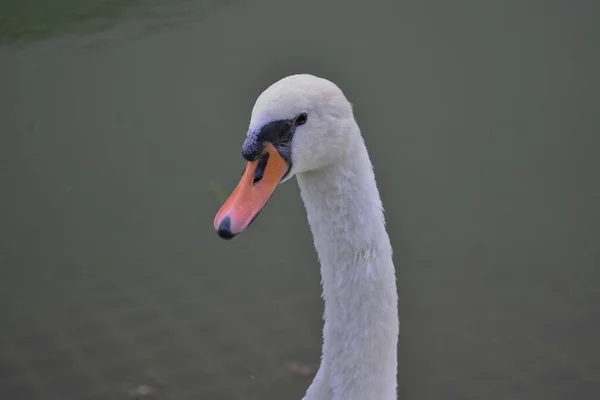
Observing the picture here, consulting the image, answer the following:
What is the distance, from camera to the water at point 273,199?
158 inches

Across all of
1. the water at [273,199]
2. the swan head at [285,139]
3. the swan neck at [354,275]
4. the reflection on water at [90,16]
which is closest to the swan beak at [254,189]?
the swan head at [285,139]

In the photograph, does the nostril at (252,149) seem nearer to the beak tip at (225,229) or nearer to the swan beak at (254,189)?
the swan beak at (254,189)

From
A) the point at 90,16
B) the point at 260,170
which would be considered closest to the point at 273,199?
the point at 90,16

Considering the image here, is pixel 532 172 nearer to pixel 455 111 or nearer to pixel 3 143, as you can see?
pixel 455 111

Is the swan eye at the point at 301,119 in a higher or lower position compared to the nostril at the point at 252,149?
higher

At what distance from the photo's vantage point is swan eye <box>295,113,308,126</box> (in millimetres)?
2236

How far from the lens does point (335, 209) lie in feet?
7.59

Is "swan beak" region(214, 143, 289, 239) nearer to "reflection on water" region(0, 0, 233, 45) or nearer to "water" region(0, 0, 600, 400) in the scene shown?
"water" region(0, 0, 600, 400)

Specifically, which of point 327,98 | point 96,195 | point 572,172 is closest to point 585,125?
point 572,172

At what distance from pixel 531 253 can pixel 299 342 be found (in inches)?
48.5

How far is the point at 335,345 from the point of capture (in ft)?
8.20

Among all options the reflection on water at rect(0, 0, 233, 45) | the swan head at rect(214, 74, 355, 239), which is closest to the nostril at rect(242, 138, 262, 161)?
the swan head at rect(214, 74, 355, 239)

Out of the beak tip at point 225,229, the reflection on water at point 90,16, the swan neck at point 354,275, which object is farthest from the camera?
the reflection on water at point 90,16

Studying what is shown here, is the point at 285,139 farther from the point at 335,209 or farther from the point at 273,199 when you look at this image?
the point at 273,199
